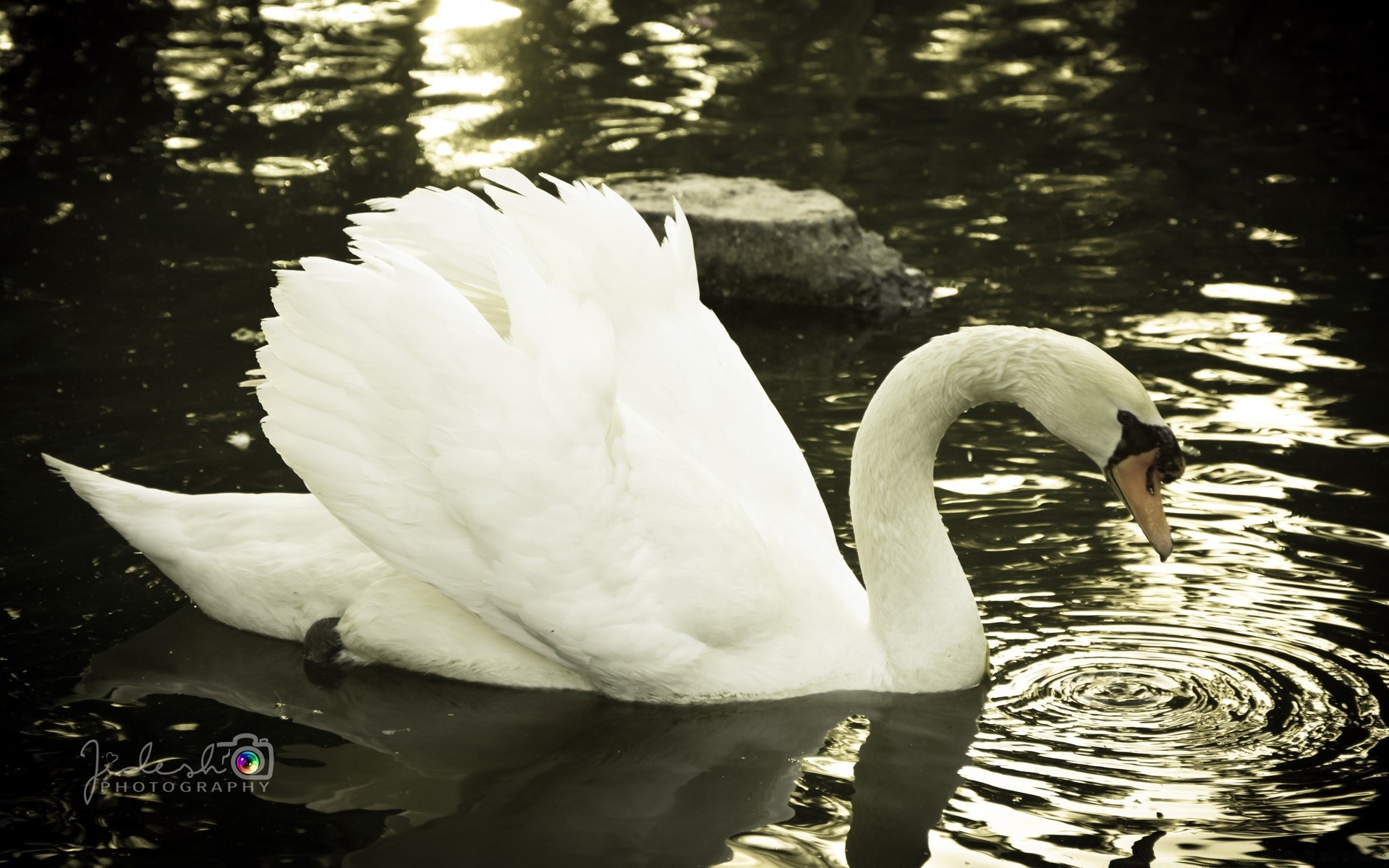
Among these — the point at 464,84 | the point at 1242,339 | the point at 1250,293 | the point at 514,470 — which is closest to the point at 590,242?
the point at 514,470

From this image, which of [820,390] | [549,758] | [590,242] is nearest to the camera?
[549,758]

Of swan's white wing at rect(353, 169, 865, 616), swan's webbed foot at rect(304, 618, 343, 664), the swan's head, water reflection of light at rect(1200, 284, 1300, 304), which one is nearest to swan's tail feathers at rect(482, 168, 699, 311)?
swan's white wing at rect(353, 169, 865, 616)

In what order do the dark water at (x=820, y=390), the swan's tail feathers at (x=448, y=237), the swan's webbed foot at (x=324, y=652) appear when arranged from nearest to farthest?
the dark water at (x=820, y=390)
the swan's webbed foot at (x=324, y=652)
the swan's tail feathers at (x=448, y=237)

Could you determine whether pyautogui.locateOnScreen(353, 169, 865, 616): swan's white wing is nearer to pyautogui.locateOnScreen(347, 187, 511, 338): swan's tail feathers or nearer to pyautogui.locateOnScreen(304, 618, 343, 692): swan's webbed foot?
pyautogui.locateOnScreen(347, 187, 511, 338): swan's tail feathers

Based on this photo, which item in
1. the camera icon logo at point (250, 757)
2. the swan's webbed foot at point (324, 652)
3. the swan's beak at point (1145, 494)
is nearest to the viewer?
the camera icon logo at point (250, 757)

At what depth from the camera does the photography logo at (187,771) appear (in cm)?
525

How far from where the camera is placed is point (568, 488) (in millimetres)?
5430

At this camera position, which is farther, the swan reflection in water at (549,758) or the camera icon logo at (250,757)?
the camera icon logo at (250,757)

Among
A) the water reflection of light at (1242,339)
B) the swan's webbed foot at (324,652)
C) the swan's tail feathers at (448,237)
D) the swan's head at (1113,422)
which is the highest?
the swan's tail feathers at (448,237)

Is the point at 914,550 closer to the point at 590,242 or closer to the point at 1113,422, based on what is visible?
the point at 1113,422

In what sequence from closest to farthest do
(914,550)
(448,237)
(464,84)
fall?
(914,550)
(448,237)
(464,84)

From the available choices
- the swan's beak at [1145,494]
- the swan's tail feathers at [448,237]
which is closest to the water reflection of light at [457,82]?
the swan's tail feathers at [448,237]

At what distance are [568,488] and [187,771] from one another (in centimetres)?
153

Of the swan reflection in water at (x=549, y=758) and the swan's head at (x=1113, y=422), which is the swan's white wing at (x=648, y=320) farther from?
the swan's head at (x=1113, y=422)
